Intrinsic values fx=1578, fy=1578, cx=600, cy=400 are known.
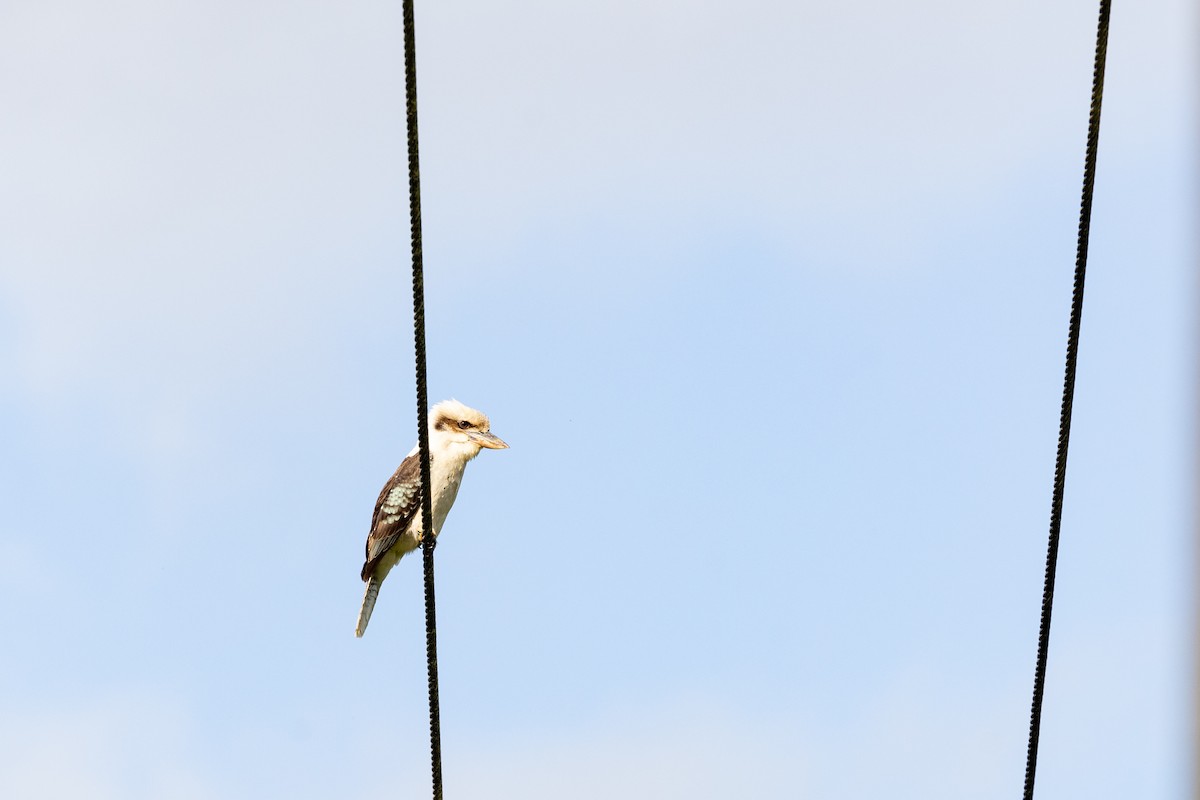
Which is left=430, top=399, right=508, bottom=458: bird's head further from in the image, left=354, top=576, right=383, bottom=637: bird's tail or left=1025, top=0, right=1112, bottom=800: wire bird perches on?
left=1025, top=0, right=1112, bottom=800: wire bird perches on

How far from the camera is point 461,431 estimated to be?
38.7 ft

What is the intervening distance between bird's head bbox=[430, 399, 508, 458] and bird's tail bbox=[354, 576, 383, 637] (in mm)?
1144

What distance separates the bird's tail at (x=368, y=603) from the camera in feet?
39.0

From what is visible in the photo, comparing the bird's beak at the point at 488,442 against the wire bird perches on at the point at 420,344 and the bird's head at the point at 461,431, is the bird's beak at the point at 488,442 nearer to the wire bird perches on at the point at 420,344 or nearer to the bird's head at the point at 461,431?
the bird's head at the point at 461,431

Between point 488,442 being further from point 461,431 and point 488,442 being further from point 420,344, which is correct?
point 420,344

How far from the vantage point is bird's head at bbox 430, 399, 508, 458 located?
11672 mm

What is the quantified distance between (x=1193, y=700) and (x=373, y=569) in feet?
32.1

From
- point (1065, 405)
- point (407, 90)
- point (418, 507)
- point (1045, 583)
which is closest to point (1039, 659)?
point (1045, 583)

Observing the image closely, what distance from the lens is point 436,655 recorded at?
6.27 m

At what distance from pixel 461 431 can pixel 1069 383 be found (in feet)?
22.9

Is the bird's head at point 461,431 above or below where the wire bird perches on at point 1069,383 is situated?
below

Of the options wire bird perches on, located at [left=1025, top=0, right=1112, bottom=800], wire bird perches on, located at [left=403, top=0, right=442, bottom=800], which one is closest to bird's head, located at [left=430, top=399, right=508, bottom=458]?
wire bird perches on, located at [left=403, top=0, right=442, bottom=800]

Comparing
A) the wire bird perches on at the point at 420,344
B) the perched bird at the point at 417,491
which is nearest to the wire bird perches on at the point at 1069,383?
the wire bird perches on at the point at 420,344

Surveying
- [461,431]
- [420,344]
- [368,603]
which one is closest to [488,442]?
[461,431]
